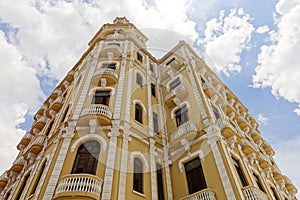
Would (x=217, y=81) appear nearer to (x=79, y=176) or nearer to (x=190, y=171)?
(x=190, y=171)

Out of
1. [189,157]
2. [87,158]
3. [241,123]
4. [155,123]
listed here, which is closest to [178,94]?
[155,123]

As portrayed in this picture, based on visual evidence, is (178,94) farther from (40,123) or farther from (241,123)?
(40,123)

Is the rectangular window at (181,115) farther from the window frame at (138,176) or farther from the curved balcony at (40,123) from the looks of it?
the curved balcony at (40,123)

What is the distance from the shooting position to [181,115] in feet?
63.5

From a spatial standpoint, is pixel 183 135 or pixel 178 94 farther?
pixel 178 94

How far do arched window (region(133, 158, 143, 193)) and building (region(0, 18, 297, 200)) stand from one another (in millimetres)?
60

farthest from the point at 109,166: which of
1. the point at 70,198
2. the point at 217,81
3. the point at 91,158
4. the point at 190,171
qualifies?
the point at 217,81

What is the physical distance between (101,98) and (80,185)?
320 inches

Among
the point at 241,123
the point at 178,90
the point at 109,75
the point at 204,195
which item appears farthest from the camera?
the point at 241,123

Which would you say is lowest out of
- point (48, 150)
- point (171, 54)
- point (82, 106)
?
point (48, 150)

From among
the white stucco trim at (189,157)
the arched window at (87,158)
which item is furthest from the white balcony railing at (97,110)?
the white stucco trim at (189,157)

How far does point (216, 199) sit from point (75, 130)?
9.62m

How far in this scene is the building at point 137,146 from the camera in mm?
12312

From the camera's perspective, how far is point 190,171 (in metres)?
14.9
